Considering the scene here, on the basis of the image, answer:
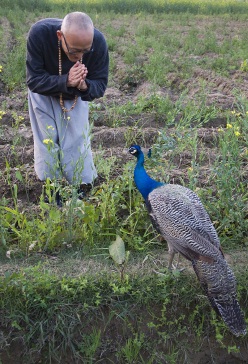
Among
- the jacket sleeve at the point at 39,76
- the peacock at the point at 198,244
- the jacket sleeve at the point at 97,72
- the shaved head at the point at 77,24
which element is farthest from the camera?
the jacket sleeve at the point at 97,72

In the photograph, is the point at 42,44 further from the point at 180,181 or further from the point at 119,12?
the point at 119,12

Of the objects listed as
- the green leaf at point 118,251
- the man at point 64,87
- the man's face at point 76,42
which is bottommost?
the green leaf at point 118,251

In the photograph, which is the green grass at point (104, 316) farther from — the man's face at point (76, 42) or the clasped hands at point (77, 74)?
the man's face at point (76, 42)

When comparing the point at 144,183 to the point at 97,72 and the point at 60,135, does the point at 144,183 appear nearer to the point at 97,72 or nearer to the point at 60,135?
the point at 60,135

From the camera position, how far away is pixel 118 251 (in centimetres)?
401

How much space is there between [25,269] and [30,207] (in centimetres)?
91

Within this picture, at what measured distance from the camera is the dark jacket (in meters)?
4.43

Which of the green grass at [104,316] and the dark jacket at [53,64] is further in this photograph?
the dark jacket at [53,64]

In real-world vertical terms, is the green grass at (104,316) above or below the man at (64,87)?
below

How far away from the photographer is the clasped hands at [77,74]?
4.36m

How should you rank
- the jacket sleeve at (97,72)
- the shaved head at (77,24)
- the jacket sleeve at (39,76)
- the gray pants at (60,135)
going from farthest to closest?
1. the gray pants at (60,135)
2. the jacket sleeve at (97,72)
3. the jacket sleeve at (39,76)
4. the shaved head at (77,24)

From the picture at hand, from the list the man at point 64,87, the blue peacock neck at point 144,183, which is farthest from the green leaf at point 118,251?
the man at point 64,87

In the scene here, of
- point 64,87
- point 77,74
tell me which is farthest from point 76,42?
point 64,87

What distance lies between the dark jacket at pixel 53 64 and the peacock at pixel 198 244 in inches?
41.3
